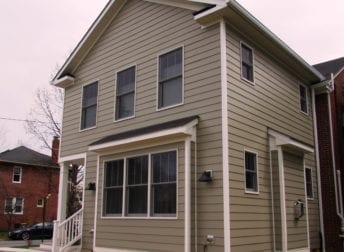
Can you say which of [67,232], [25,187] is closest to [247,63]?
[67,232]

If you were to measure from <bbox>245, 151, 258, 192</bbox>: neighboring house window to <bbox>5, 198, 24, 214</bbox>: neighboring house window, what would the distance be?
2753 cm

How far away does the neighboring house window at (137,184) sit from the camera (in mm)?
10580

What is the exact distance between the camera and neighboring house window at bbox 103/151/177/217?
9.98 m

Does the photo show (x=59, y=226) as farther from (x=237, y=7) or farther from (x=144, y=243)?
(x=237, y=7)

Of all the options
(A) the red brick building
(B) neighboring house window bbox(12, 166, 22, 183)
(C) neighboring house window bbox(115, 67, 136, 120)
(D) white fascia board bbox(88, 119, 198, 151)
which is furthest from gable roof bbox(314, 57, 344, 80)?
(B) neighboring house window bbox(12, 166, 22, 183)

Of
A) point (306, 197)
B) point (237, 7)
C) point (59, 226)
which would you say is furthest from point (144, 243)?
point (237, 7)

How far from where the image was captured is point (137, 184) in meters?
10.8

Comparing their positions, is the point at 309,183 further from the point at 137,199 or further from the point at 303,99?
the point at 137,199

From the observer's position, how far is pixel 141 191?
35.0 ft

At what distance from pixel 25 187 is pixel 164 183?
28.0 m

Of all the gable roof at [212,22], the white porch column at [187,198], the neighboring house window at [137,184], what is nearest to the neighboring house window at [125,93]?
the neighboring house window at [137,184]

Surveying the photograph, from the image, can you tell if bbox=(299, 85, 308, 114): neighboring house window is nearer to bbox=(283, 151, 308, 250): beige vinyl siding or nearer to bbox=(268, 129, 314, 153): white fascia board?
bbox=(283, 151, 308, 250): beige vinyl siding

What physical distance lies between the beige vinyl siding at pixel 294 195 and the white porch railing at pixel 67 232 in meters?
6.21

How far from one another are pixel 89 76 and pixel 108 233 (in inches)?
217
